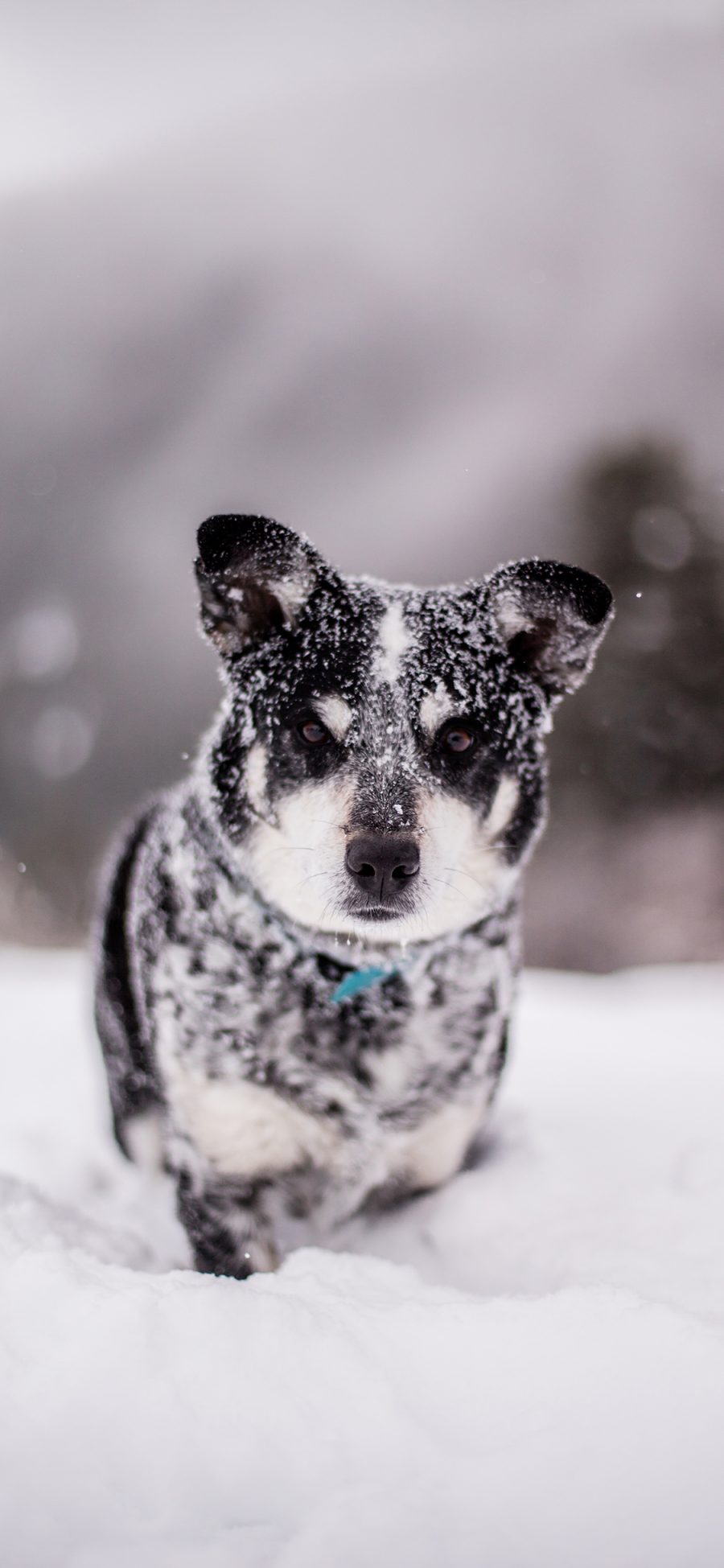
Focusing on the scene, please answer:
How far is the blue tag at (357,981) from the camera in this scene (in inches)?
93.3

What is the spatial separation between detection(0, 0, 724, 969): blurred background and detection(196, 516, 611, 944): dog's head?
338mm

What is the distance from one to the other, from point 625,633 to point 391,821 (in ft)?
29.8

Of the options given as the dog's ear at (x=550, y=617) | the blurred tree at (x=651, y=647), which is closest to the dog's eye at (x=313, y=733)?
the dog's ear at (x=550, y=617)

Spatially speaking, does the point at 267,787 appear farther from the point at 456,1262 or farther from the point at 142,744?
the point at 142,744

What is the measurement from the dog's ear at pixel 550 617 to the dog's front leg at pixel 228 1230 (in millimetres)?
1722

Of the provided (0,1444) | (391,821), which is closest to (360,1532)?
(0,1444)

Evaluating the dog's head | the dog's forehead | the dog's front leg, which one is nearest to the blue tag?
the dog's head

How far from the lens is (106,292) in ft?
31.2

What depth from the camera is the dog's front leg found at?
7.83 ft

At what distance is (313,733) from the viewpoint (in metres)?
2.34

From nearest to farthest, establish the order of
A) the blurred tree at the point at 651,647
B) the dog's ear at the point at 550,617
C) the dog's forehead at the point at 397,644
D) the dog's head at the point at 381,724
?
the dog's head at the point at 381,724
the dog's forehead at the point at 397,644
the dog's ear at the point at 550,617
the blurred tree at the point at 651,647

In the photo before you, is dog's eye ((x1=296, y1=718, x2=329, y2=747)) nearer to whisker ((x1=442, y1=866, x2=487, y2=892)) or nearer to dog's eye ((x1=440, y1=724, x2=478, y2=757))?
dog's eye ((x1=440, y1=724, x2=478, y2=757))

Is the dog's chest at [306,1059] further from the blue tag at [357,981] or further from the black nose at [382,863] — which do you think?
the black nose at [382,863]

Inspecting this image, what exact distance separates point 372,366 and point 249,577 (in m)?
13.4
